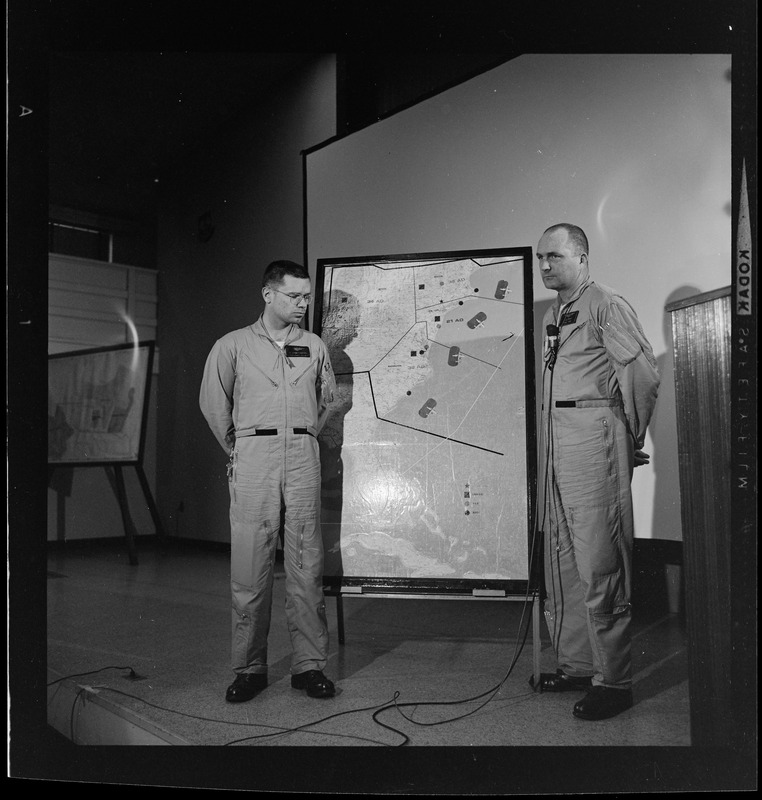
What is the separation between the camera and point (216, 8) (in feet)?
6.61

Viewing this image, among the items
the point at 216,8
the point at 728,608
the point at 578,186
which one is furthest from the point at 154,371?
the point at 728,608

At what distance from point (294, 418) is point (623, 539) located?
3.51ft

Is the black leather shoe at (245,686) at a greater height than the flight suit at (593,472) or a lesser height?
lesser

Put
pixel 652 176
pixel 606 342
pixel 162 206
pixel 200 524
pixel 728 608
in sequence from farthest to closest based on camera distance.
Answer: pixel 200 524 < pixel 162 206 < pixel 652 176 < pixel 606 342 < pixel 728 608

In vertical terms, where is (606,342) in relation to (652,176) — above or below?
below

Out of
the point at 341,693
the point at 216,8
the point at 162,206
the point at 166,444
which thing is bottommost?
the point at 341,693

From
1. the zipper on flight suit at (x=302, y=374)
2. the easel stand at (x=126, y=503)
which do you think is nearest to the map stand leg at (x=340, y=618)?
the zipper on flight suit at (x=302, y=374)

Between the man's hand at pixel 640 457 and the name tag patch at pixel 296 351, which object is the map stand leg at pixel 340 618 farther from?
the man's hand at pixel 640 457

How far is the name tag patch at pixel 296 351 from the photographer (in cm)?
218

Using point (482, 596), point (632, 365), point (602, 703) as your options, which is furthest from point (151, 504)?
point (632, 365)

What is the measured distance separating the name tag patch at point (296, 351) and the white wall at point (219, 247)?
0.98 meters

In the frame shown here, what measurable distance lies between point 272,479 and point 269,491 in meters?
0.04

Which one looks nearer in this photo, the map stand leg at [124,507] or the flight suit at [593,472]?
the flight suit at [593,472]

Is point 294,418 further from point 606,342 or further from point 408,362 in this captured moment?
point 606,342
